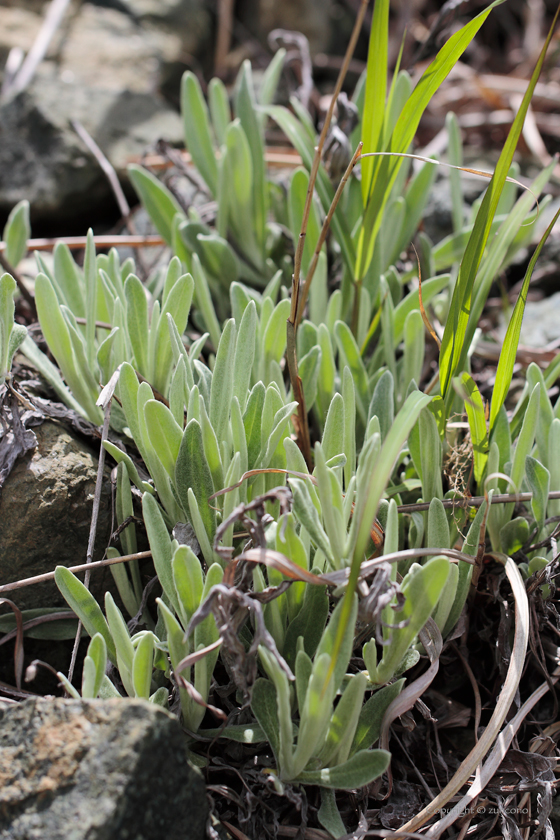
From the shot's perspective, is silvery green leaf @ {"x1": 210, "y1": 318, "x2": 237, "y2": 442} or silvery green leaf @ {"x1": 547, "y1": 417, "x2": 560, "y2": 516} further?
silvery green leaf @ {"x1": 547, "y1": 417, "x2": 560, "y2": 516}

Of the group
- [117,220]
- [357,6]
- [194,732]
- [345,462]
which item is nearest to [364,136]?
[345,462]

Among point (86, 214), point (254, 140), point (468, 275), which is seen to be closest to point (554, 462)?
point (468, 275)

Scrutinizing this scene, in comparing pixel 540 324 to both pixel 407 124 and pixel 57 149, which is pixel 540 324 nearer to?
pixel 407 124

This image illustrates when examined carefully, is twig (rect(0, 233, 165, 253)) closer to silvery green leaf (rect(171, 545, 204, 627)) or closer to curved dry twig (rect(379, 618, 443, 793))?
silvery green leaf (rect(171, 545, 204, 627))

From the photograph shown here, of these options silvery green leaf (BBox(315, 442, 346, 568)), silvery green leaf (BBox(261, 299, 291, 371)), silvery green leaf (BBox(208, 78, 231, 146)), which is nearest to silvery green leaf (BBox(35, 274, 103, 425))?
silvery green leaf (BBox(261, 299, 291, 371))

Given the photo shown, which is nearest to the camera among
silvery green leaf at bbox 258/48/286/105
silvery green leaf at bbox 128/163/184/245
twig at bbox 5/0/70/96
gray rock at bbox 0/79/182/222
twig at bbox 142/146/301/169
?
silvery green leaf at bbox 128/163/184/245
